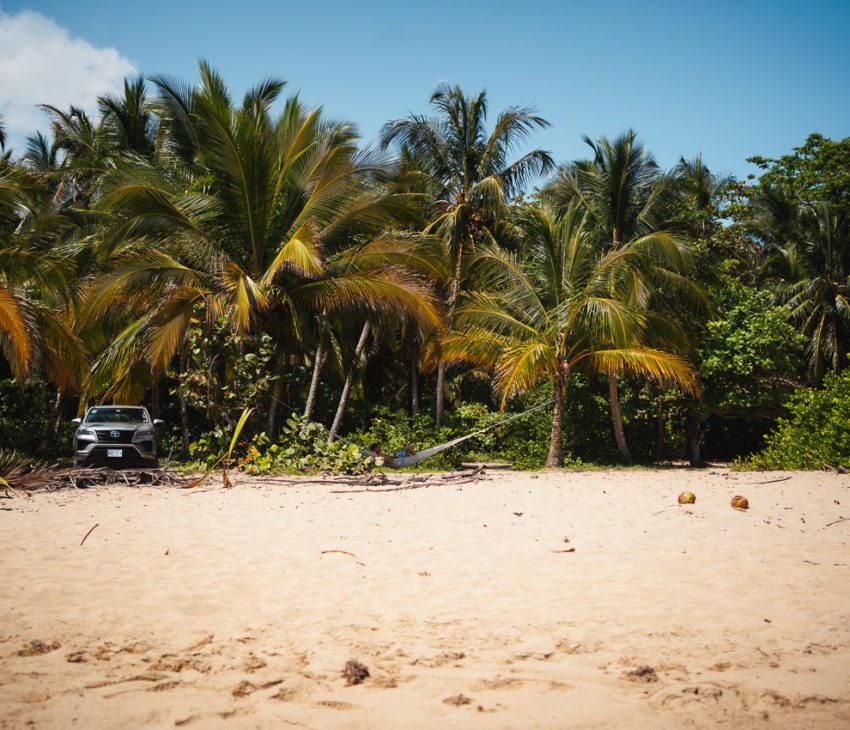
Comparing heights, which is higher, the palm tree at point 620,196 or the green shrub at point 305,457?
the palm tree at point 620,196

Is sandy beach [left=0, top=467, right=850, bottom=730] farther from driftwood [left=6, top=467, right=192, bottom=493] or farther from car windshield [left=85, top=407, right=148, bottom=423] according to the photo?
car windshield [left=85, top=407, right=148, bottom=423]

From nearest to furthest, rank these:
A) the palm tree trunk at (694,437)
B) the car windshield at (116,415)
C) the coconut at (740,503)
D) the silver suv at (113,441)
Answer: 1. the coconut at (740,503)
2. the silver suv at (113,441)
3. the car windshield at (116,415)
4. the palm tree trunk at (694,437)

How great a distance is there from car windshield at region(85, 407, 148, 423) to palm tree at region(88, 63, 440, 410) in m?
0.65

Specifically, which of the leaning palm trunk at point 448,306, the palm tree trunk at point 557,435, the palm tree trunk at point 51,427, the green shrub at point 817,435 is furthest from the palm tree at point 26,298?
the green shrub at point 817,435

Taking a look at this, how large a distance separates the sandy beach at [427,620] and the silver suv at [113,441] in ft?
21.1

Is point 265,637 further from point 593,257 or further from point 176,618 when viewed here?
point 593,257

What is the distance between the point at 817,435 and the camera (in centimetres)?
1368

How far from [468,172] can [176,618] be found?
1739 cm

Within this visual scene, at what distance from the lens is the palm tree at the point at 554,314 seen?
15.0 metres

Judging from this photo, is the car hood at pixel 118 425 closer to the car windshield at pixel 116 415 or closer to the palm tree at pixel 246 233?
the car windshield at pixel 116 415

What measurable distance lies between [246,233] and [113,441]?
484 centimetres

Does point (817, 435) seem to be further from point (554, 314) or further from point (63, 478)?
point (63, 478)

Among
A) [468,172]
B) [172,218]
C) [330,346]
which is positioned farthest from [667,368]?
[172,218]

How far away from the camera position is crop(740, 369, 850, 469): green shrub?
13047 millimetres
